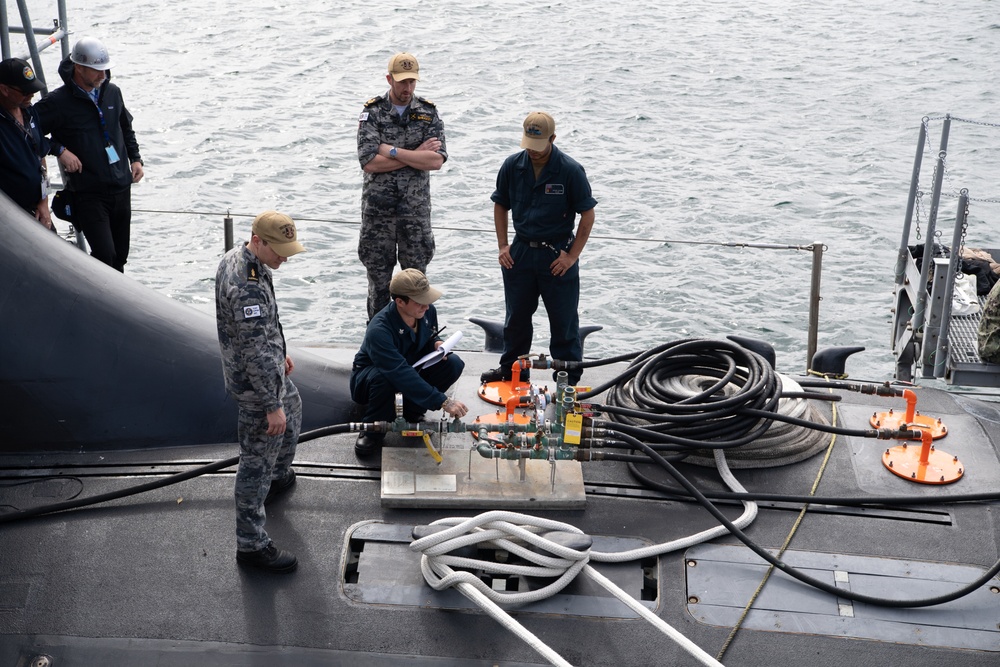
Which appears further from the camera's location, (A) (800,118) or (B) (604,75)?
(B) (604,75)

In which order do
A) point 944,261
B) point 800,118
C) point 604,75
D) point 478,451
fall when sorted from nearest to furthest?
point 478,451
point 944,261
point 800,118
point 604,75

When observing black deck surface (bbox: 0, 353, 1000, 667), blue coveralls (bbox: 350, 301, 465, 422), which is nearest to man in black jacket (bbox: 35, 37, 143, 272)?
black deck surface (bbox: 0, 353, 1000, 667)

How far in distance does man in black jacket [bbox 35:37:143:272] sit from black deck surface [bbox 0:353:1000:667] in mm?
2176

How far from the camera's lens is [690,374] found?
678cm

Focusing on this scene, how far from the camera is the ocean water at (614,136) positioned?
1541 cm

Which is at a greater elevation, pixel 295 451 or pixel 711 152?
pixel 295 451

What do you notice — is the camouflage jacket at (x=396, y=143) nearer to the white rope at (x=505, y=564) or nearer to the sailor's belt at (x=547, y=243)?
the sailor's belt at (x=547, y=243)

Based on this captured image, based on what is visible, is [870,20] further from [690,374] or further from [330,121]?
[690,374]

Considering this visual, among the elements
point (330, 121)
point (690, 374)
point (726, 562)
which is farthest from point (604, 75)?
point (726, 562)

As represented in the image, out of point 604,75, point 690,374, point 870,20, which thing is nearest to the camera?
point 690,374

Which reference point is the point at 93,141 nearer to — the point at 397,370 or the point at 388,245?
the point at 388,245

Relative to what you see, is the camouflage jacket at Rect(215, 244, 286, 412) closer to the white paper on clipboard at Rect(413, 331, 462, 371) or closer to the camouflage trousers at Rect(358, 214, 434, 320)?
the white paper on clipboard at Rect(413, 331, 462, 371)

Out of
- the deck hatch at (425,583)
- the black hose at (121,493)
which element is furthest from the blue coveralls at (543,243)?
the deck hatch at (425,583)

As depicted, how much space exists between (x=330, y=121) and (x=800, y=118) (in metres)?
8.74
